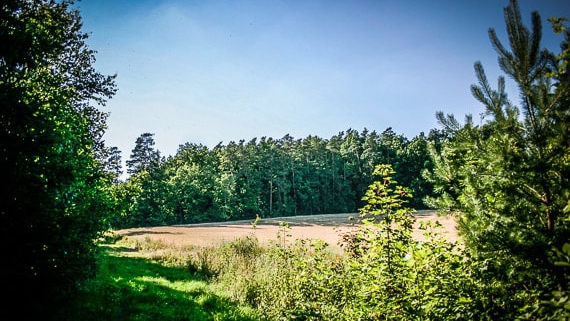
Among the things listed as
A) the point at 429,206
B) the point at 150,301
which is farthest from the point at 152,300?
the point at 429,206

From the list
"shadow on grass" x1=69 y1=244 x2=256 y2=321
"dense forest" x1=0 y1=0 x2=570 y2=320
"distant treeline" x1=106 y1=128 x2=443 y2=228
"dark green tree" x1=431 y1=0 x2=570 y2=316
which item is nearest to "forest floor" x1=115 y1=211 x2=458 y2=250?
"shadow on grass" x1=69 y1=244 x2=256 y2=321

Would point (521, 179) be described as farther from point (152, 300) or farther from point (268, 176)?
point (268, 176)

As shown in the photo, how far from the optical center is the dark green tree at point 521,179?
9.60ft

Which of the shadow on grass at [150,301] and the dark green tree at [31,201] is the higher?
the dark green tree at [31,201]

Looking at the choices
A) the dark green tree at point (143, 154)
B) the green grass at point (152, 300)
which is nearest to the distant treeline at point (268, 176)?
the dark green tree at point (143, 154)

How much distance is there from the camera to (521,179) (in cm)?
310

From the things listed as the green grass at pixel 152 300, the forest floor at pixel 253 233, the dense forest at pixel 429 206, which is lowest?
the forest floor at pixel 253 233

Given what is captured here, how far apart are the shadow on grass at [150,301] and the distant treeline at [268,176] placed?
2230 inches

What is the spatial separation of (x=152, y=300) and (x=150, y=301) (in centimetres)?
10

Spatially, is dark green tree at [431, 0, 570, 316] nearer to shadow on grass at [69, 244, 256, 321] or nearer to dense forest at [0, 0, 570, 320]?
dense forest at [0, 0, 570, 320]

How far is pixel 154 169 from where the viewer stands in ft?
232

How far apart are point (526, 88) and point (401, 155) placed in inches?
3415

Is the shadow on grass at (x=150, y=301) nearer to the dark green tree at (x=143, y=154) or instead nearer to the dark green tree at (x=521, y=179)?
the dark green tree at (x=521, y=179)

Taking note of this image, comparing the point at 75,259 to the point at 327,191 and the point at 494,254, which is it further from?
the point at 327,191
